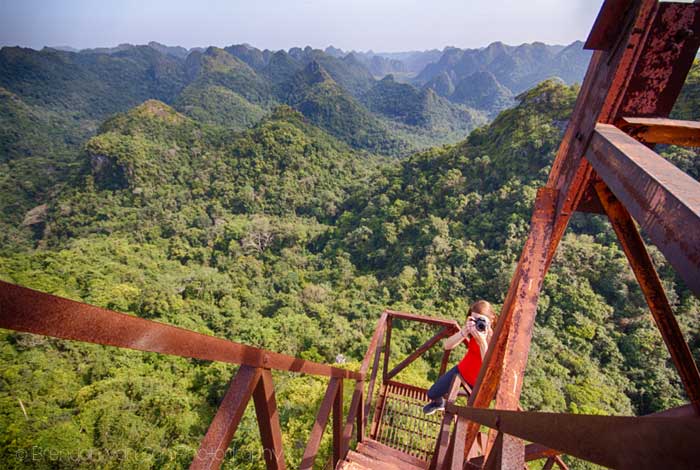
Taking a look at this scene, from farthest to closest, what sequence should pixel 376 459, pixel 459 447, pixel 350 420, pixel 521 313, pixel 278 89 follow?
1. pixel 278 89
2. pixel 376 459
3. pixel 350 420
4. pixel 459 447
5. pixel 521 313

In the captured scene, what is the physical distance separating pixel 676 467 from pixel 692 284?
0.31 m

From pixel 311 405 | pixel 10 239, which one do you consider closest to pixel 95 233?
pixel 10 239

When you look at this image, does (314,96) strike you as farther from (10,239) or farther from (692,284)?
(692,284)

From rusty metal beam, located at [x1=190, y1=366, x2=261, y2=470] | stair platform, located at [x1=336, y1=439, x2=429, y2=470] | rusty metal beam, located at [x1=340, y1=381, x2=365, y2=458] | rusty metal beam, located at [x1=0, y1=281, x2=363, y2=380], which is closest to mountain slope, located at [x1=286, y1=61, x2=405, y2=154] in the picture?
stair platform, located at [x1=336, y1=439, x2=429, y2=470]

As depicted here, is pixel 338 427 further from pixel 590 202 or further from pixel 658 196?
pixel 658 196

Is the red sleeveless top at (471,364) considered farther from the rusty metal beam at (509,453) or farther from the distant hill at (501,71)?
the distant hill at (501,71)

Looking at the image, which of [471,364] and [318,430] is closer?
[318,430]

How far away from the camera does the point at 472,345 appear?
8.71 ft

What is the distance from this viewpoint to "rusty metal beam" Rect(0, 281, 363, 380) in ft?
1.69

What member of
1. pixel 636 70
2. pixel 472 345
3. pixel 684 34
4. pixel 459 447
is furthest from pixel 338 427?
pixel 684 34

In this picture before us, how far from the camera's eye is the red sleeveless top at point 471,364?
263 cm

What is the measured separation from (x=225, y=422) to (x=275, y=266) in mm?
28034

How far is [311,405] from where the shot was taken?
1132 cm

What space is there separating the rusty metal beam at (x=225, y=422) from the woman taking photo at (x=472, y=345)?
182 cm
